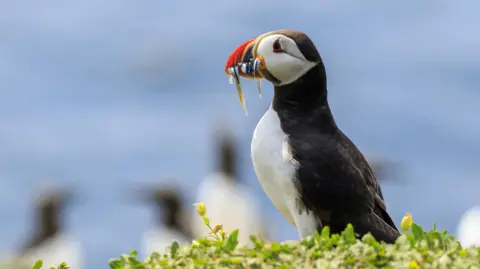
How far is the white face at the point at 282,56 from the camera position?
6.57 m

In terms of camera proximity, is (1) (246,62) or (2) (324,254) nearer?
(2) (324,254)

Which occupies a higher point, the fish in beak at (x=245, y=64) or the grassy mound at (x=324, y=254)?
the fish in beak at (x=245, y=64)

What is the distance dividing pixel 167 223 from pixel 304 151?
638 inches

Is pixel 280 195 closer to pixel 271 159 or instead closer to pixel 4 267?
pixel 271 159

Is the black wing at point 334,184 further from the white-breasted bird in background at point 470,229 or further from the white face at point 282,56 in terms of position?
the white-breasted bird in background at point 470,229

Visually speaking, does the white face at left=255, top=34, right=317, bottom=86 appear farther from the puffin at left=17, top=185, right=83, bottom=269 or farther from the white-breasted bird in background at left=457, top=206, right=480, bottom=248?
the puffin at left=17, top=185, right=83, bottom=269

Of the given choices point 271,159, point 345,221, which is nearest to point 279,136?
point 271,159

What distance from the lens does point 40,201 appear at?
75.8 ft

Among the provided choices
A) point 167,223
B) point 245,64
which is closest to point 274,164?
point 245,64

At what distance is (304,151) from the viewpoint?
21.2 feet

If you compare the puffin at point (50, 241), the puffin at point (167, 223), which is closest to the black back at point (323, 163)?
the puffin at point (50, 241)

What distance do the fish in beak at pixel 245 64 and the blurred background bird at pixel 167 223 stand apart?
1360cm

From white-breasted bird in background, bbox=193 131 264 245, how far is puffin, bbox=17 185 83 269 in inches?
99.9

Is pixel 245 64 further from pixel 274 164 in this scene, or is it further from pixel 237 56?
pixel 274 164
